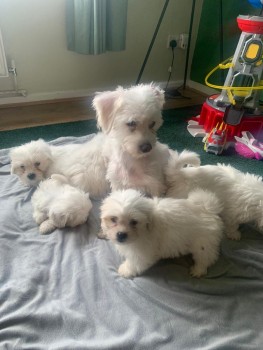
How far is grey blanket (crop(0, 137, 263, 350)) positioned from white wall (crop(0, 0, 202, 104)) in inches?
75.3

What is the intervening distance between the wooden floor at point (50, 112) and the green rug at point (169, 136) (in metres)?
0.13

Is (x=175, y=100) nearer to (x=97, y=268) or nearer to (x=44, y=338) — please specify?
(x=97, y=268)

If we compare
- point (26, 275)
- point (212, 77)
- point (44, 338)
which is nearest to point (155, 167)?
point (26, 275)

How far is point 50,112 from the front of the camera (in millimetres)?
2936

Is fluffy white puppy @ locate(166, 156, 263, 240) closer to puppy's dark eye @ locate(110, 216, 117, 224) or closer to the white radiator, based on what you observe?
puppy's dark eye @ locate(110, 216, 117, 224)

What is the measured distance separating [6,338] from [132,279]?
1.66 ft

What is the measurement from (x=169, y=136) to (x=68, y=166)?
45.4 inches

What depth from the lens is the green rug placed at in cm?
230

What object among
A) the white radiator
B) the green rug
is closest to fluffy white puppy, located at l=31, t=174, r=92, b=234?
the green rug

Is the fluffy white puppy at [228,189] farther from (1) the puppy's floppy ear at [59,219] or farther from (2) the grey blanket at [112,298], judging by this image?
(1) the puppy's floppy ear at [59,219]

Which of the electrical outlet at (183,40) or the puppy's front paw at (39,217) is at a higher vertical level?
the electrical outlet at (183,40)

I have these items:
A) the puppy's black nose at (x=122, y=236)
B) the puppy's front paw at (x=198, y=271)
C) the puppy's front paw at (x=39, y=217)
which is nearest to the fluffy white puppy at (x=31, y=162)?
the puppy's front paw at (x=39, y=217)

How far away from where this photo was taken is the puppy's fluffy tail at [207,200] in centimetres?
132

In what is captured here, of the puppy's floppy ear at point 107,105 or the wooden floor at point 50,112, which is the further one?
the wooden floor at point 50,112
